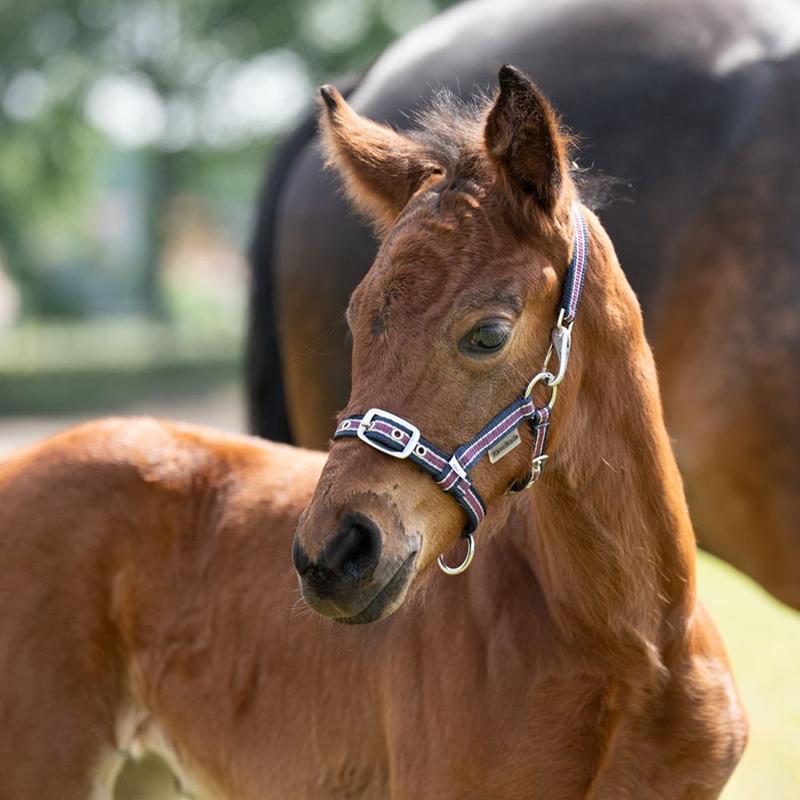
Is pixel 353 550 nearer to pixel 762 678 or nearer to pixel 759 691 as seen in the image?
pixel 759 691

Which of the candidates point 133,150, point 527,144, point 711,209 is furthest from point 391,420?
point 133,150

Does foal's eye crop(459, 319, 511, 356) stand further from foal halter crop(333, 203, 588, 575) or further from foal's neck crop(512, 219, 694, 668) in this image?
foal's neck crop(512, 219, 694, 668)

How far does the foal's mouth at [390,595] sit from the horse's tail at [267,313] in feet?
9.11

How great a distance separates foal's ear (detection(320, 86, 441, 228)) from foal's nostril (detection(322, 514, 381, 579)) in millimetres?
827

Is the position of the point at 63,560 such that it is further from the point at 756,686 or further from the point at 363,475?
the point at 756,686

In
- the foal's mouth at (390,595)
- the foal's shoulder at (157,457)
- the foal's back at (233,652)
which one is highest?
the foal's mouth at (390,595)

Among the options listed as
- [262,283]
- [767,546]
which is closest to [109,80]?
[262,283]

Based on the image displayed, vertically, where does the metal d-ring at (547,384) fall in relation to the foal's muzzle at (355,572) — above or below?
above

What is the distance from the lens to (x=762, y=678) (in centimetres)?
543

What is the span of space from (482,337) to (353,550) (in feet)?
1.44

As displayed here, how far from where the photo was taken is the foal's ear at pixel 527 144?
2.12 m

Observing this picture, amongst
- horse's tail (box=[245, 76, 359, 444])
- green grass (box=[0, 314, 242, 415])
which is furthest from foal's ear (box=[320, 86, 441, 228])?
green grass (box=[0, 314, 242, 415])

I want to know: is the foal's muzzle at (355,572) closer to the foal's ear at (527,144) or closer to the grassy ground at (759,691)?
the foal's ear at (527,144)

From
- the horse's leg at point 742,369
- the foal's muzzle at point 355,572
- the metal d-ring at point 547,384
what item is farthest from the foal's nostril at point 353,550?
the horse's leg at point 742,369
